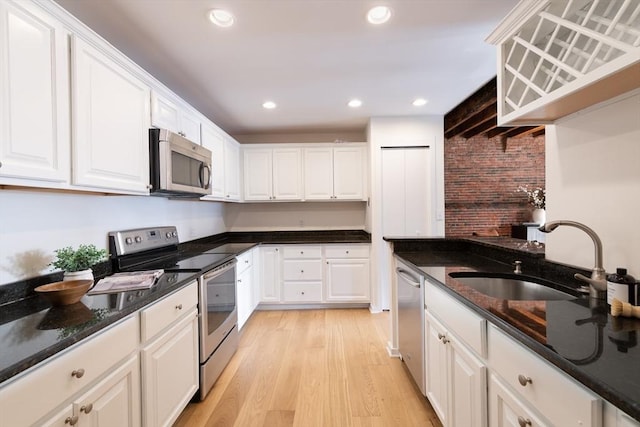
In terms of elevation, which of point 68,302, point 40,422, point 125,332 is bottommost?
point 40,422

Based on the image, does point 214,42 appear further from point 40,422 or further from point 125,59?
point 40,422

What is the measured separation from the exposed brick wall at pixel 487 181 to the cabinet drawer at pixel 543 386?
4583mm

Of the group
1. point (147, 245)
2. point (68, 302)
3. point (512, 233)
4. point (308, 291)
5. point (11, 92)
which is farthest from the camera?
point (512, 233)

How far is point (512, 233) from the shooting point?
521cm

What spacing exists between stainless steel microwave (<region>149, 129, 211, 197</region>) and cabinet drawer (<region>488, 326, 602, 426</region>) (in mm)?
2064

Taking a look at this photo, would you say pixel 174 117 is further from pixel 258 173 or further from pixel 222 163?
pixel 258 173

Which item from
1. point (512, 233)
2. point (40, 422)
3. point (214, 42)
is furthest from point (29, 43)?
point (512, 233)

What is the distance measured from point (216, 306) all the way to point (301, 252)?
5.41ft

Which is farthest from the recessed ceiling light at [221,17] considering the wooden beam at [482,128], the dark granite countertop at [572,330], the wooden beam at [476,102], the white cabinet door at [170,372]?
the wooden beam at [482,128]

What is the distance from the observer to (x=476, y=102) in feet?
10.4

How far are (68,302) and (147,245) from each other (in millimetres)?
1107

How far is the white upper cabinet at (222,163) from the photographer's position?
294 cm

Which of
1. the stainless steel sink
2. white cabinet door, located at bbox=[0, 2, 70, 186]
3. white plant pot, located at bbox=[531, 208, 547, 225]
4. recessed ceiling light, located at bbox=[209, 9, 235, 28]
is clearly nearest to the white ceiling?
recessed ceiling light, located at bbox=[209, 9, 235, 28]

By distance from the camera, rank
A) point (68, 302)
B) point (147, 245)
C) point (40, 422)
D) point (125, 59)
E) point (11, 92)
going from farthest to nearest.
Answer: point (147, 245) < point (125, 59) < point (68, 302) < point (11, 92) < point (40, 422)
